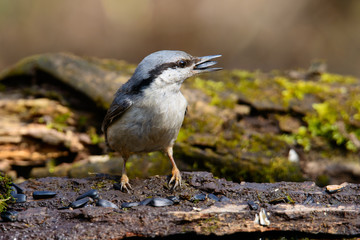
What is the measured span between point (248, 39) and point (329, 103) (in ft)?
14.6

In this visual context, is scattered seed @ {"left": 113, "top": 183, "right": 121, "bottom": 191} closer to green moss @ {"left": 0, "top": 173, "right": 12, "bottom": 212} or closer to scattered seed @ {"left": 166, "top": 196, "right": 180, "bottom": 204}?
scattered seed @ {"left": 166, "top": 196, "right": 180, "bottom": 204}

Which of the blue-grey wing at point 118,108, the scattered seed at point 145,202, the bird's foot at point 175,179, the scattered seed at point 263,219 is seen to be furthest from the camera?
Answer: the blue-grey wing at point 118,108

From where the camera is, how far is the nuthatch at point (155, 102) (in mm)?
3922

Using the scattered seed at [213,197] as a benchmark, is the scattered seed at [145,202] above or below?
below

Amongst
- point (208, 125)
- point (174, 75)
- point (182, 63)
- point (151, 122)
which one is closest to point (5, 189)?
point (151, 122)

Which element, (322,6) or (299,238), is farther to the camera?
(322,6)

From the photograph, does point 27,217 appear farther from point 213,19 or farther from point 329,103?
point 213,19

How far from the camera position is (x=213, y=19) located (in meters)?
9.88

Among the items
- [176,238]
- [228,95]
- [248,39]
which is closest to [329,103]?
[228,95]

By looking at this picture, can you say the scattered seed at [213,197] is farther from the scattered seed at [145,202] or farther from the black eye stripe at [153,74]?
the black eye stripe at [153,74]

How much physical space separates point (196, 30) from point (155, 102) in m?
6.50

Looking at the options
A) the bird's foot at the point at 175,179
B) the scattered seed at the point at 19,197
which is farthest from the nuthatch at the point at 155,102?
the scattered seed at the point at 19,197

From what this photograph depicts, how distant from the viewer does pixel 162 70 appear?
155 inches

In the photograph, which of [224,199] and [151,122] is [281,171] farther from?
[151,122]
